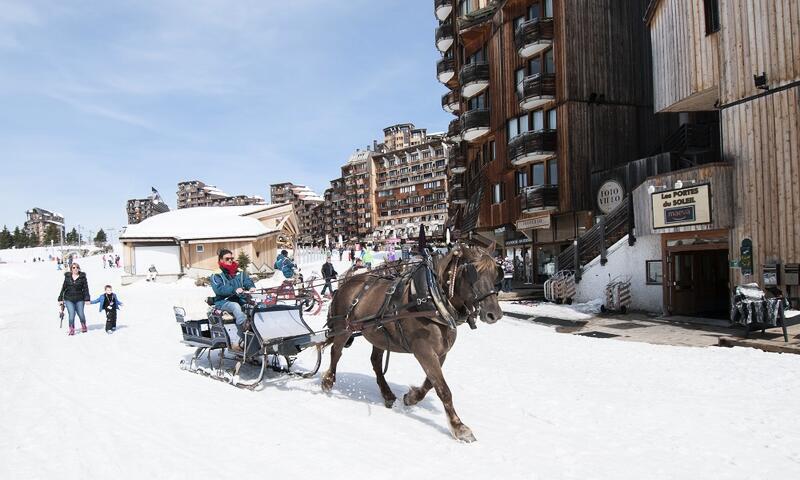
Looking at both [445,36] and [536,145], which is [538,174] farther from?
[445,36]

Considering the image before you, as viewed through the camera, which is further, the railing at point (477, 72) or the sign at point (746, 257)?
the railing at point (477, 72)

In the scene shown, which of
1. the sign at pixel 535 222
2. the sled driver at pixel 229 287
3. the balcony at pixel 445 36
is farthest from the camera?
the balcony at pixel 445 36

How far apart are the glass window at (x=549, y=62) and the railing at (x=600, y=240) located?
10.3 meters

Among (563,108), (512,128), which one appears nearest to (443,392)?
(563,108)

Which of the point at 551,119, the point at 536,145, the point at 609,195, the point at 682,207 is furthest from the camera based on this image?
the point at 551,119

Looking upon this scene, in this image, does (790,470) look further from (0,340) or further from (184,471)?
(0,340)

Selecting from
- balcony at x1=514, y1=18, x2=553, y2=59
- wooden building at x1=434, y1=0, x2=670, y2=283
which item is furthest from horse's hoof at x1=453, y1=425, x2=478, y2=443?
balcony at x1=514, y1=18, x2=553, y2=59

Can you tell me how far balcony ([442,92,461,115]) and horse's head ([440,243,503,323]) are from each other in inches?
1571

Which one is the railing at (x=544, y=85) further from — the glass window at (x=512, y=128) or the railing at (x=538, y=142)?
the glass window at (x=512, y=128)

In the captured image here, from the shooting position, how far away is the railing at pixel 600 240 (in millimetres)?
20016

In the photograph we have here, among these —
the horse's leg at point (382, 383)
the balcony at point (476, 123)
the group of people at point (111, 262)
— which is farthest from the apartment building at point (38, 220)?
the horse's leg at point (382, 383)

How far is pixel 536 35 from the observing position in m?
27.5

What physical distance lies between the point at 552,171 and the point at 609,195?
386 cm

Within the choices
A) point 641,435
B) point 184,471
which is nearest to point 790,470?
point 641,435
